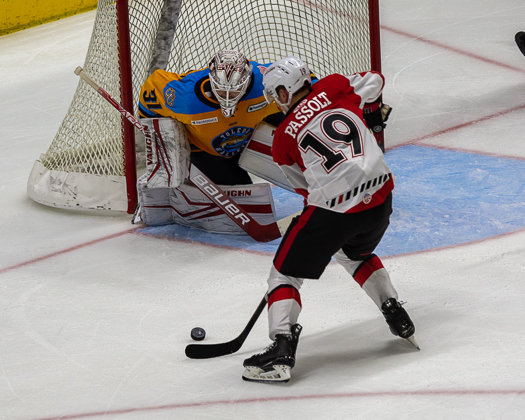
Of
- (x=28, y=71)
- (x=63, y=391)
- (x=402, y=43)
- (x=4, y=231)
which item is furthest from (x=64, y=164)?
(x=402, y=43)

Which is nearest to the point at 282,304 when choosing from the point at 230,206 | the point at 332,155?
the point at 332,155

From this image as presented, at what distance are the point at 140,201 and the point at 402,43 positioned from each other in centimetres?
346

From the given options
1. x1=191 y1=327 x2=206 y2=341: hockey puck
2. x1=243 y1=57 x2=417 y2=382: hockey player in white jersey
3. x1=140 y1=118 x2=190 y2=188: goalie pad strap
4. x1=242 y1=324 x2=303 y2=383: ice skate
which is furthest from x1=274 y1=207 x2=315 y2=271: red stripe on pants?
x1=140 y1=118 x2=190 y2=188: goalie pad strap

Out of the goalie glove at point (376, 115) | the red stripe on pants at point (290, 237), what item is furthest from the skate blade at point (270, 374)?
the goalie glove at point (376, 115)

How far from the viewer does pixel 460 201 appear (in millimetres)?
4348

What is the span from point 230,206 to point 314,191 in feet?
4.71

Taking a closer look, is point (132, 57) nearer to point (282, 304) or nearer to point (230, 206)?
point (230, 206)

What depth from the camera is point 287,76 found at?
281cm

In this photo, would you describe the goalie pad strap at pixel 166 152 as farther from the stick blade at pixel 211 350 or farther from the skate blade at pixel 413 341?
the skate blade at pixel 413 341

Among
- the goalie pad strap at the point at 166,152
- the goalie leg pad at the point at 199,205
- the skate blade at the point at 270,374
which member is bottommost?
the goalie leg pad at the point at 199,205

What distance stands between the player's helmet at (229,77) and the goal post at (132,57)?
67 centimetres

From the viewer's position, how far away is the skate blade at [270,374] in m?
2.74

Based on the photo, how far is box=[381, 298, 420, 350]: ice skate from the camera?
A: 2.89 m

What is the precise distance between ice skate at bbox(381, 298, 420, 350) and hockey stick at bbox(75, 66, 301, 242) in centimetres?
127
